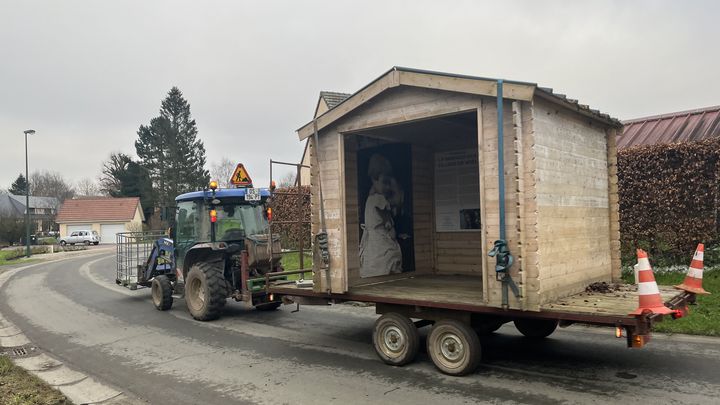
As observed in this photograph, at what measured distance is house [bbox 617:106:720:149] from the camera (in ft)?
38.7

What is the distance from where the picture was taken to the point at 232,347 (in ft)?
25.0

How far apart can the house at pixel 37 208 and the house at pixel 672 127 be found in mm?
72223

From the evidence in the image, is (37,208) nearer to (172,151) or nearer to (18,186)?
(18,186)

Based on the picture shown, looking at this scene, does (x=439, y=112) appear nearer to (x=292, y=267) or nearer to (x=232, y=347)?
(x=232, y=347)

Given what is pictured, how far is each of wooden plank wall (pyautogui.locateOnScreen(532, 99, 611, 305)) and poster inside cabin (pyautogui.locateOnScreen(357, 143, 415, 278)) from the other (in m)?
3.09

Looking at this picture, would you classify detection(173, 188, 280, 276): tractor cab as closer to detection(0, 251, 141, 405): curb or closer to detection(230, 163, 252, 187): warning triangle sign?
detection(230, 163, 252, 187): warning triangle sign

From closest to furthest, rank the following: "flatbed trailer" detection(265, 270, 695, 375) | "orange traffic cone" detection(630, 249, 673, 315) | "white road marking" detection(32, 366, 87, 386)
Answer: "orange traffic cone" detection(630, 249, 673, 315)
"flatbed trailer" detection(265, 270, 695, 375)
"white road marking" detection(32, 366, 87, 386)

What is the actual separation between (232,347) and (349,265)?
6.98 ft

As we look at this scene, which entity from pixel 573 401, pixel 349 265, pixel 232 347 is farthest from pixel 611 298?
pixel 232 347

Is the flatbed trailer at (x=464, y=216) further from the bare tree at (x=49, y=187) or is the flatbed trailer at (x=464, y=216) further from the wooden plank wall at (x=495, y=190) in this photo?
the bare tree at (x=49, y=187)

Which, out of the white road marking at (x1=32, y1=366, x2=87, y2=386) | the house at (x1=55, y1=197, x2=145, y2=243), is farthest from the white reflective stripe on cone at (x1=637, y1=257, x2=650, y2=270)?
the house at (x1=55, y1=197, x2=145, y2=243)

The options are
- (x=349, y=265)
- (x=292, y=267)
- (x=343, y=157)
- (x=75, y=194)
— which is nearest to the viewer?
(x=343, y=157)

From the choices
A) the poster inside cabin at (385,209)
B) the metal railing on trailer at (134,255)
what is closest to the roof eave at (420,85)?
the poster inside cabin at (385,209)

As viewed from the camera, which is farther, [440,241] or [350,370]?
[440,241]
